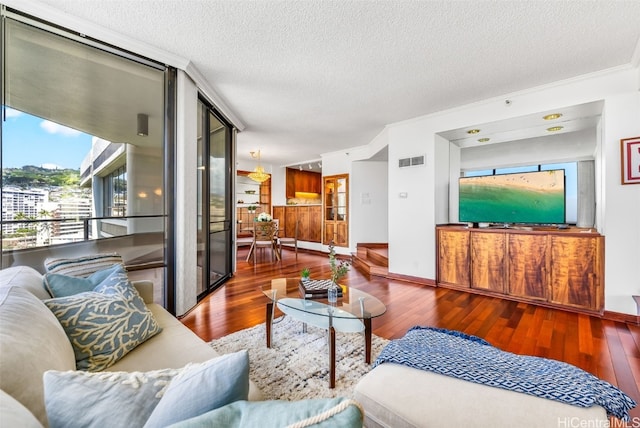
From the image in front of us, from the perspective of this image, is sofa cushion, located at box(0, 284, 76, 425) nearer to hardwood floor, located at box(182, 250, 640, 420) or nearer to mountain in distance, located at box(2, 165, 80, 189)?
mountain in distance, located at box(2, 165, 80, 189)

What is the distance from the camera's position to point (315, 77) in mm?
3045

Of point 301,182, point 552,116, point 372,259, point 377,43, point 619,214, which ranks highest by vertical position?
point 377,43

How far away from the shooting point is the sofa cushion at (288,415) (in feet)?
1.50

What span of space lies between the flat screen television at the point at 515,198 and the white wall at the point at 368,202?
2.56 m

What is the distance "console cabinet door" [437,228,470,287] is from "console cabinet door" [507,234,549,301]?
1.71ft

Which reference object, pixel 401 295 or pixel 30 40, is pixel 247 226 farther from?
pixel 30 40

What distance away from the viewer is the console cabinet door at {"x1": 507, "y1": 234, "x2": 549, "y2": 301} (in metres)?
3.29

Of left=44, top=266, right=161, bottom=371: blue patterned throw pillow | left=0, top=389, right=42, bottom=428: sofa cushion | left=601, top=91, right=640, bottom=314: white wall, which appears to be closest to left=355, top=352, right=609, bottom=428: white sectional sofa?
left=0, top=389, right=42, bottom=428: sofa cushion

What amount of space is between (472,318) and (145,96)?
409 centimetres

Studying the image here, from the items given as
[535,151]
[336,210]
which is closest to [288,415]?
[535,151]

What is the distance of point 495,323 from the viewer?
9.07 feet

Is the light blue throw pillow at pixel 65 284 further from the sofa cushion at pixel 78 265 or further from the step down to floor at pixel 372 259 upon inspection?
the step down to floor at pixel 372 259

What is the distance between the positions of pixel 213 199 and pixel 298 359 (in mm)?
2742

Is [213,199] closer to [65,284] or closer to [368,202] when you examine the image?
[65,284]
